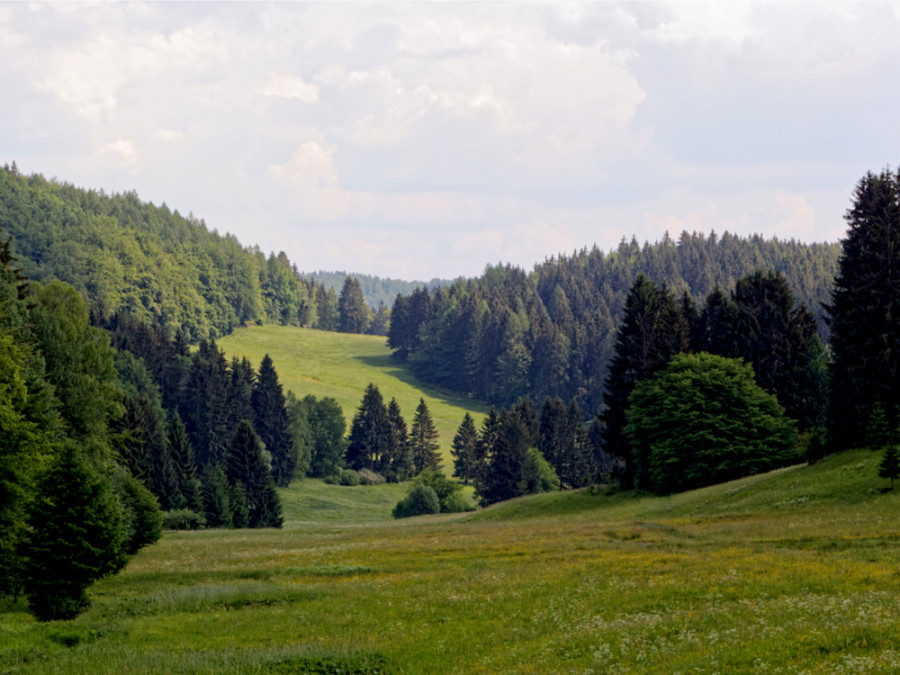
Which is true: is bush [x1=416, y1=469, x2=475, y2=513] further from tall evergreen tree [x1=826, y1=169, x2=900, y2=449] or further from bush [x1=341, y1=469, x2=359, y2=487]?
tall evergreen tree [x1=826, y1=169, x2=900, y2=449]

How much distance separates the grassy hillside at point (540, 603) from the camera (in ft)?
56.9

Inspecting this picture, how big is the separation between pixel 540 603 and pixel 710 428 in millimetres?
44771

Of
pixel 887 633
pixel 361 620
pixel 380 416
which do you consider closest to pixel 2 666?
pixel 361 620

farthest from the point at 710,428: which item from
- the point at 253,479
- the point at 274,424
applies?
the point at 274,424

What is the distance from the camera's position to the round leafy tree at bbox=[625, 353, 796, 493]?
64938 mm

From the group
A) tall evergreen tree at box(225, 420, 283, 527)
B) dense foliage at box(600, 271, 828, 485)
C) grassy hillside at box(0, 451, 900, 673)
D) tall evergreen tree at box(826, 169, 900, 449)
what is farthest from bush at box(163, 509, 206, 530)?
tall evergreen tree at box(826, 169, 900, 449)

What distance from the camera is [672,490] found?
6694cm

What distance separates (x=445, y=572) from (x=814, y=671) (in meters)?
21.7

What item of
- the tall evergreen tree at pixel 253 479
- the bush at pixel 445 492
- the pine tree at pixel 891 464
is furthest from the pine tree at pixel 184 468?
the pine tree at pixel 891 464

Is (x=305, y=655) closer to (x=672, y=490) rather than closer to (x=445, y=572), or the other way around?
(x=445, y=572)

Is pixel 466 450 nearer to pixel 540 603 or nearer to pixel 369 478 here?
pixel 369 478

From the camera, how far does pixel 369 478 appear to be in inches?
5551

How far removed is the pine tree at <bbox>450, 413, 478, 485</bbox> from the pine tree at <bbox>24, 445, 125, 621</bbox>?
110177 millimetres

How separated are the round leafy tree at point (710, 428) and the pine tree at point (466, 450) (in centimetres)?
7110
